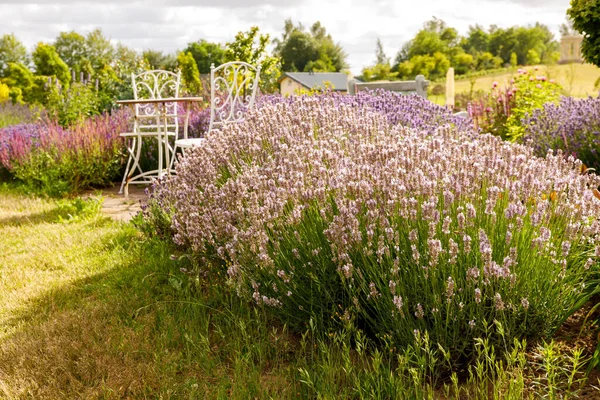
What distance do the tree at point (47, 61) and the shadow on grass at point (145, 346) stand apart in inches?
1040

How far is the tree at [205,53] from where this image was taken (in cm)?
5334

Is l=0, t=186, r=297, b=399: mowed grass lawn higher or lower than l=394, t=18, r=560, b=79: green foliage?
lower

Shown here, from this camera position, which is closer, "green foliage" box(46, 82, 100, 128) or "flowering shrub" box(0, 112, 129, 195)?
"flowering shrub" box(0, 112, 129, 195)

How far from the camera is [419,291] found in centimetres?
240

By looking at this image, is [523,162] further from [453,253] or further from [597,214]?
[453,253]

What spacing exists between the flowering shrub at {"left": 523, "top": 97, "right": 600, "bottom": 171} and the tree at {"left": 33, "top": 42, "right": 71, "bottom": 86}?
25500mm

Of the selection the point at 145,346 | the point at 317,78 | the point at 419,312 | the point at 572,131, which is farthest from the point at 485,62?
the point at 419,312

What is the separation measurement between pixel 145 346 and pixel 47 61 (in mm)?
28251

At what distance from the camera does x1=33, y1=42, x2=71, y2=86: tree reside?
89.0 feet

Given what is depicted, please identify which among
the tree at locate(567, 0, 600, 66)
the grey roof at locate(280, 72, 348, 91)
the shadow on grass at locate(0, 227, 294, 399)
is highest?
the grey roof at locate(280, 72, 348, 91)

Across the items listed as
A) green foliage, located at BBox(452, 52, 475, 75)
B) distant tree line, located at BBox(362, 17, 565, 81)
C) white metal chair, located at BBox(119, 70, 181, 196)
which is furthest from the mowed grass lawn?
green foliage, located at BBox(452, 52, 475, 75)

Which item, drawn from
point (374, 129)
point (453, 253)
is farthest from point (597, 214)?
point (374, 129)

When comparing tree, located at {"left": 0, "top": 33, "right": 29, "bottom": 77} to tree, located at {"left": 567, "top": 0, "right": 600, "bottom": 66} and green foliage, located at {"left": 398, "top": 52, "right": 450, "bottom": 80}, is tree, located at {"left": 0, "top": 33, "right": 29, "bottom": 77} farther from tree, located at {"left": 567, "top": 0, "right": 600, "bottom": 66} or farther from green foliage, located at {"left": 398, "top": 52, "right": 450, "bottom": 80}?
tree, located at {"left": 567, "top": 0, "right": 600, "bottom": 66}

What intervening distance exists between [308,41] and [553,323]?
60839 mm
